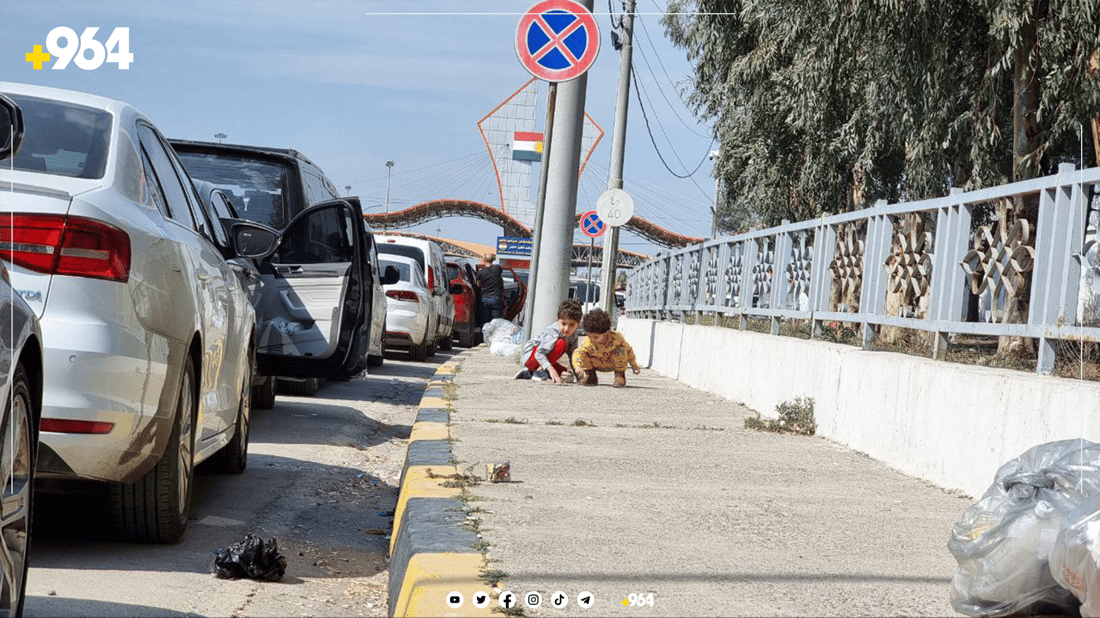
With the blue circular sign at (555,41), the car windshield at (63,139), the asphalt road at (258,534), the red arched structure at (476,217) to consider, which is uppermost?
the red arched structure at (476,217)

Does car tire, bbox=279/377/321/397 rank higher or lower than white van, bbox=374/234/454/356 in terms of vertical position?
lower

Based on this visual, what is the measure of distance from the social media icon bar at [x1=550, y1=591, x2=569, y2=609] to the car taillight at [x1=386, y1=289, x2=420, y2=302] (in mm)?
14563

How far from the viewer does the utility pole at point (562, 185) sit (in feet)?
49.0

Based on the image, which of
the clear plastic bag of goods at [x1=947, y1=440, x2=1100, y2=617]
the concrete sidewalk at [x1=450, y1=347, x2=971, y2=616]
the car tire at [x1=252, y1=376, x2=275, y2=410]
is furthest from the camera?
the car tire at [x1=252, y1=376, x2=275, y2=410]

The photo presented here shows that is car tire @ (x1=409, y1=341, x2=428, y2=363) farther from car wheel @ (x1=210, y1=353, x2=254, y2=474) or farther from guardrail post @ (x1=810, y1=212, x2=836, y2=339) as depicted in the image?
car wheel @ (x1=210, y1=353, x2=254, y2=474)

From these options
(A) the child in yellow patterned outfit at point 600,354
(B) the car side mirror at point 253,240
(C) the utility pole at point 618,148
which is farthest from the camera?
(C) the utility pole at point 618,148

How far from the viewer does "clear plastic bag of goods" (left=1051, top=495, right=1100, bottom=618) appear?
3.37 meters

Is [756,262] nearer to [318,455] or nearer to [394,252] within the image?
[318,455]

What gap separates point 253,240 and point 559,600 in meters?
3.72

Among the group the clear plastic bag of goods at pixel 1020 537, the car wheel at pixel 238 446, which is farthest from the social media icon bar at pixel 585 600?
the car wheel at pixel 238 446

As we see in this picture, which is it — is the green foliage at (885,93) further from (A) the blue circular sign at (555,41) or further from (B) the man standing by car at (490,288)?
(B) the man standing by car at (490,288)

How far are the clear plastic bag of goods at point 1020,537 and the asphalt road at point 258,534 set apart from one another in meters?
1.92

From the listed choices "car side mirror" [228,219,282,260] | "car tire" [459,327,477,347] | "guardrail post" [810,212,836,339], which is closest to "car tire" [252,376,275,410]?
"car side mirror" [228,219,282,260]

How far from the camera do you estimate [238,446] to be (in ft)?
23.9
